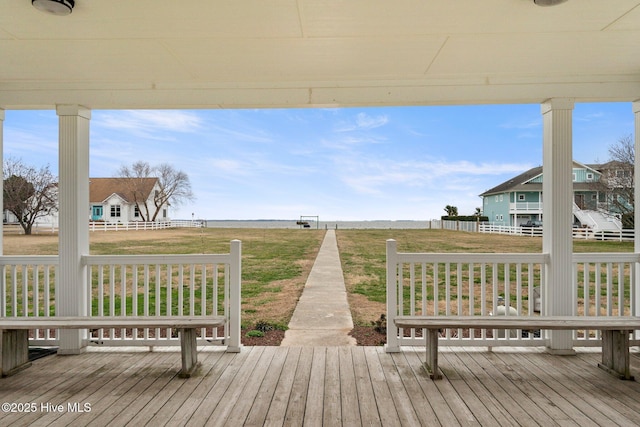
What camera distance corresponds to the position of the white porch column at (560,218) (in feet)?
10.2

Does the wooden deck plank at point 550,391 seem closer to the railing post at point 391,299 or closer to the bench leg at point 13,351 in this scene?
the railing post at point 391,299

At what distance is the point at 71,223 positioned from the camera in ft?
10.5

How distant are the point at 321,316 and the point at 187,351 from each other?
6.75 feet

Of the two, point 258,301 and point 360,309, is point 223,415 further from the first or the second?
point 258,301

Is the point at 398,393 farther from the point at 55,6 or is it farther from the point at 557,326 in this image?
the point at 55,6

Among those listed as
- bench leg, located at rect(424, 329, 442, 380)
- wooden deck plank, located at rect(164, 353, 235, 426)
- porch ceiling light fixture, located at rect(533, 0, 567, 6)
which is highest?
porch ceiling light fixture, located at rect(533, 0, 567, 6)

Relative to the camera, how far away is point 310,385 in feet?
8.25

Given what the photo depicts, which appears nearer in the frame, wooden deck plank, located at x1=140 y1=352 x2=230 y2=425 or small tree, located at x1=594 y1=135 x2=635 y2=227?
wooden deck plank, located at x1=140 y1=352 x2=230 y2=425

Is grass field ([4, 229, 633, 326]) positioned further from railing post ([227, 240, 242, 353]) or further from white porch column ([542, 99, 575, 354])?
railing post ([227, 240, 242, 353])

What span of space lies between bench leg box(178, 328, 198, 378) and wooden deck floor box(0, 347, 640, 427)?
6 centimetres

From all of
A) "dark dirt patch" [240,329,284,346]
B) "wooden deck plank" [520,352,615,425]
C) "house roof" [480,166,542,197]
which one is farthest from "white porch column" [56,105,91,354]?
"house roof" [480,166,542,197]

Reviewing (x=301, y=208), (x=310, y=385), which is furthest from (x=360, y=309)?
(x=301, y=208)

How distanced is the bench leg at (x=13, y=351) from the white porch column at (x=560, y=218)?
452 centimetres

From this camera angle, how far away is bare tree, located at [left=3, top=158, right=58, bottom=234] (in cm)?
413
